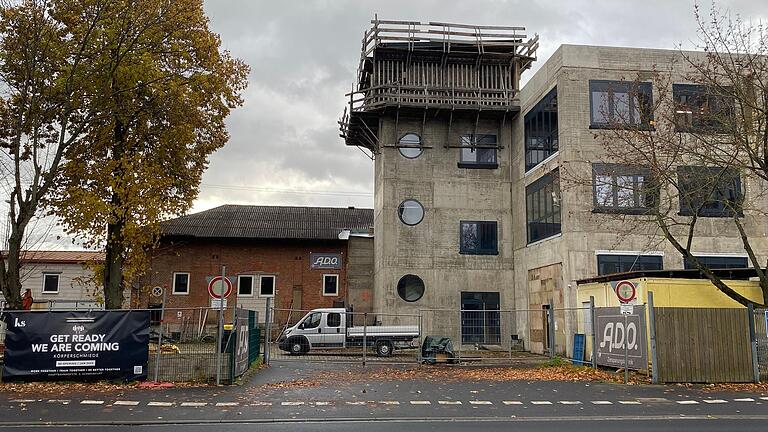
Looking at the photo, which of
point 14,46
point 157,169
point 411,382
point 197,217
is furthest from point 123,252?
point 197,217

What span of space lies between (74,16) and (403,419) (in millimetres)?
17840

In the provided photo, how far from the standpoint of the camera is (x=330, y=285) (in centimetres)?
3988

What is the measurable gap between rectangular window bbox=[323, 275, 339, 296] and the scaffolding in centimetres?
1066

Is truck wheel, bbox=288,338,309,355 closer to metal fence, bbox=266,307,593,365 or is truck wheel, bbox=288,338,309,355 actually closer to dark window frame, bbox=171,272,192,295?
metal fence, bbox=266,307,593,365

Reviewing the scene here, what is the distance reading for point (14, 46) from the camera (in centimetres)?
1975

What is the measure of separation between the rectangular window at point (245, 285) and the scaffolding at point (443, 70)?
40.5 feet

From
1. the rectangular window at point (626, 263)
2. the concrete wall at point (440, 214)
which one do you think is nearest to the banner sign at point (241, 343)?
the concrete wall at point (440, 214)

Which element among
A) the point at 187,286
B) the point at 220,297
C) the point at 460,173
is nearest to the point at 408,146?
the point at 460,173

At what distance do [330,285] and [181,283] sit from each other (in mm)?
8725

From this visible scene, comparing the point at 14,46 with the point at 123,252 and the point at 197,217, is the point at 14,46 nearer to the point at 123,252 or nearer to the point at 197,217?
the point at 123,252

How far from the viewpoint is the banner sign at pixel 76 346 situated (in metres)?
16.2

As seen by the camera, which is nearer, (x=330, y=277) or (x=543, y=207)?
(x=543, y=207)

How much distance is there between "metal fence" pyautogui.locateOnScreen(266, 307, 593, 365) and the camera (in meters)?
24.7

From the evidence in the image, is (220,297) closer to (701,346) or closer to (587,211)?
(701,346)
